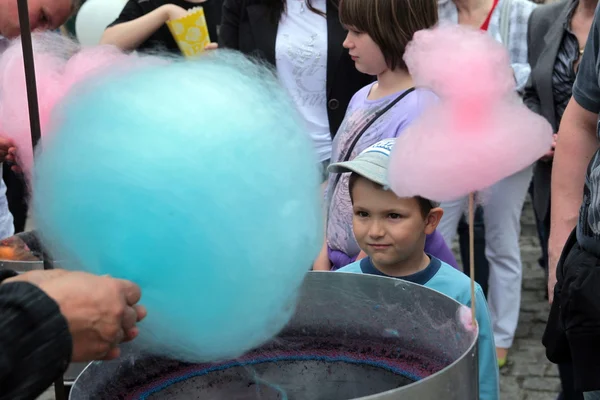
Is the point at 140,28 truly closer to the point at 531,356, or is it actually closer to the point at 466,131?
the point at 531,356

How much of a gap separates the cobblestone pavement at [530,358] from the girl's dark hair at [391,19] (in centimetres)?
182

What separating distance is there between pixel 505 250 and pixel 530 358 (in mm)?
604

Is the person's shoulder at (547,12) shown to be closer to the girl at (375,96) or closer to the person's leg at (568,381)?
the girl at (375,96)

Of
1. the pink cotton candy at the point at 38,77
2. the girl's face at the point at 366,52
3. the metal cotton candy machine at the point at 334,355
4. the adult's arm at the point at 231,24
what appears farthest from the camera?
the adult's arm at the point at 231,24

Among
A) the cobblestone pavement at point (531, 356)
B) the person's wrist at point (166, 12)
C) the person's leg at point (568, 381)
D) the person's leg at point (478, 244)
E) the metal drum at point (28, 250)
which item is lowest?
the cobblestone pavement at point (531, 356)

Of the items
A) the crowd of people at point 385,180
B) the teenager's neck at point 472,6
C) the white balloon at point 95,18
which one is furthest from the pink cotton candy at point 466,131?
the white balloon at point 95,18

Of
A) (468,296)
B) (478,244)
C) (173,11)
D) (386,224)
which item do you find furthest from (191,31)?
(468,296)

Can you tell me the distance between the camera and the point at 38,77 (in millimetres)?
1976

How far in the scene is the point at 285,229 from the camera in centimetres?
124

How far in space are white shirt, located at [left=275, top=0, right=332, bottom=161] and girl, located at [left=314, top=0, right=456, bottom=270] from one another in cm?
61

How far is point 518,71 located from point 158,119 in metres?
2.48

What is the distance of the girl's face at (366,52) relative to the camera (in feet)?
8.16

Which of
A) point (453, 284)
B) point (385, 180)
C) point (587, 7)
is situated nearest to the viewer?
point (385, 180)

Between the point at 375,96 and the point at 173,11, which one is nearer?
the point at 375,96
